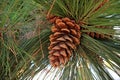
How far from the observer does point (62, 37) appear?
622 mm

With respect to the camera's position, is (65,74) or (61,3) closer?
(61,3)

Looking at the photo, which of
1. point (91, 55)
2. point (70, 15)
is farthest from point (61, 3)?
point (91, 55)

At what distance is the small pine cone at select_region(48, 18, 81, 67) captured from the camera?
2.02 ft

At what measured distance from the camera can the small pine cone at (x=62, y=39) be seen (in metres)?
0.62

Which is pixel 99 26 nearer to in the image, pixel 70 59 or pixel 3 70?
pixel 70 59

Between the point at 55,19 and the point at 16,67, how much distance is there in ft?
0.51

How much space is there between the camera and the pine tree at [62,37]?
2.00 feet

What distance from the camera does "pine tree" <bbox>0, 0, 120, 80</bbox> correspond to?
→ 611mm

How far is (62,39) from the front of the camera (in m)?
0.62

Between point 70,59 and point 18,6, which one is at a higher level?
point 18,6

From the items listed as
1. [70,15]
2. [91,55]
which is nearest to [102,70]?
[91,55]

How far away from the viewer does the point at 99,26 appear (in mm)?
647

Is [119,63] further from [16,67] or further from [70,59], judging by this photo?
[16,67]

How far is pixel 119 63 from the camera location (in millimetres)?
663
